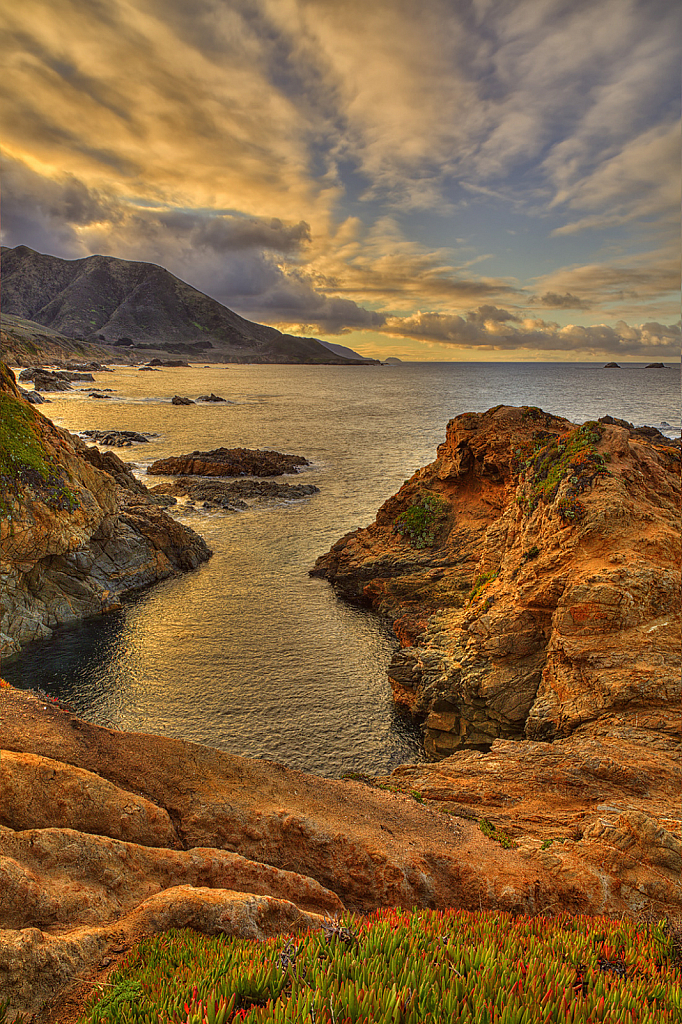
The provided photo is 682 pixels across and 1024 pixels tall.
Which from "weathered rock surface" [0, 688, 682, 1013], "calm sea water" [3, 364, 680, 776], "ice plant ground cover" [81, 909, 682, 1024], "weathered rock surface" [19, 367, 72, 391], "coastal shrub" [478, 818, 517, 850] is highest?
"weathered rock surface" [19, 367, 72, 391]

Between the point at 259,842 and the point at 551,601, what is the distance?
13.5 m

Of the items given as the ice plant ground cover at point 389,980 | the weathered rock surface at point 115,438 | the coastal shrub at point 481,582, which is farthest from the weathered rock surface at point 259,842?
the weathered rock surface at point 115,438

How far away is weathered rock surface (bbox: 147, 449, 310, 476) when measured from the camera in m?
59.0

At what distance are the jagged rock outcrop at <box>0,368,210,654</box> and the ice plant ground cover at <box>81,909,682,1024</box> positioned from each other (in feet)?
78.3

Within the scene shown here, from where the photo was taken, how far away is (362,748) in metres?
19.9

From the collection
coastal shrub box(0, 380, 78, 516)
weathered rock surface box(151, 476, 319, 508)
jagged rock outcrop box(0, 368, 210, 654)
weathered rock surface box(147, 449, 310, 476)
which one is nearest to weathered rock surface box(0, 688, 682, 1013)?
jagged rock outcrop box(0, 368, 210, 654)

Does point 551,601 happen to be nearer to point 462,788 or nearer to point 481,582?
point 481,582

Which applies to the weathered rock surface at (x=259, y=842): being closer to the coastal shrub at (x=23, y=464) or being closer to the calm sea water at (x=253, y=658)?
the calm sea water at (x=253, y=658)

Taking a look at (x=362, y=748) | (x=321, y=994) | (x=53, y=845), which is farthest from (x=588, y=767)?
(x=53, y=845)

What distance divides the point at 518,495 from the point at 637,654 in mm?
11323

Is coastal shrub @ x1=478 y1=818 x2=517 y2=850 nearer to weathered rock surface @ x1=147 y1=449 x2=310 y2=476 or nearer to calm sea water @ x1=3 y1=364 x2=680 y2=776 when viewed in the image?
calm sea water @ x1=3 y1=364 x2=680 y2=776

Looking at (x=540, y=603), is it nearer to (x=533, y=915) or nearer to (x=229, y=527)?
(x=533, y=915)

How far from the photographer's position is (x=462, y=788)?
535 inches

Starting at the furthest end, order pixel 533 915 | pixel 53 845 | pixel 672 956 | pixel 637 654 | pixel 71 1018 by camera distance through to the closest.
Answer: pixel 637 654 → pixel 533 915 → pixel 53 845 → pixel 672 956 → pixel 71 1018
